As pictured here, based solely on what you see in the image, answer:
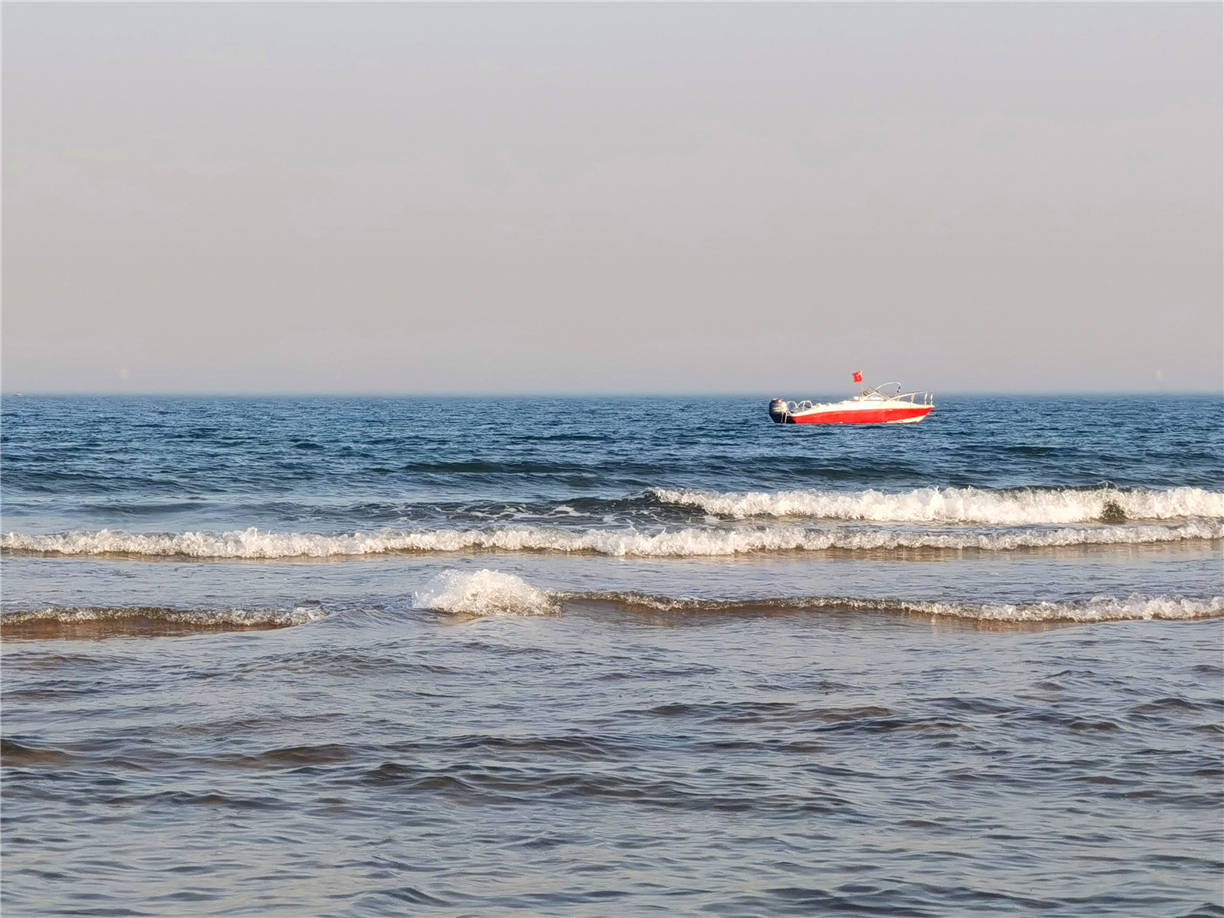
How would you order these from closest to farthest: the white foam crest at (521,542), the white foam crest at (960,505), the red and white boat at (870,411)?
the white foam crest at (521,542)
the white foam crest at (960,505)
the red and white boat at (870,411)

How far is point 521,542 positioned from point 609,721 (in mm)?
10951

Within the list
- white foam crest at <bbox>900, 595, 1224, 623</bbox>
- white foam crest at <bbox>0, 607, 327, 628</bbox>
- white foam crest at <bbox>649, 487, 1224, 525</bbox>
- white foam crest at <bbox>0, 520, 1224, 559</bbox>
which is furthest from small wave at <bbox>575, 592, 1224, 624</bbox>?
white foam crest at <bbox>649, 487, 1224, 525</bbox>

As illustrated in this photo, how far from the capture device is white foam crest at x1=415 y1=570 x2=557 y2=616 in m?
13.2

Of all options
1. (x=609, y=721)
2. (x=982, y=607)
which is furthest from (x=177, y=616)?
(x=982, y=607)

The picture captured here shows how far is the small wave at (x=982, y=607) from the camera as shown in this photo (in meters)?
13.1

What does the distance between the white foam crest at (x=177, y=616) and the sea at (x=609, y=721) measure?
0.14ft

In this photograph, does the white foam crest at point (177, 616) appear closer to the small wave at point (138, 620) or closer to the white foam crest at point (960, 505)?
the small wave at point (138, 620)

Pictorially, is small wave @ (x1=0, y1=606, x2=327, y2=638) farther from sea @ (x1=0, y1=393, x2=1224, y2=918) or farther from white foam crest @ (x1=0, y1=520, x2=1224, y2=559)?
white foam crest @ (x1=0, y1=520, x2=1224, y2=559)

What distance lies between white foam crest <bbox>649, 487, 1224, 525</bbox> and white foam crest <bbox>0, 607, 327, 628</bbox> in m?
13.6

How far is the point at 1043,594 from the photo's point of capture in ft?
48.3

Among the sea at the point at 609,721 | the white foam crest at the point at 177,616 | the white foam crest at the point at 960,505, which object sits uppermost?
the white foam crest at the point at 960,505

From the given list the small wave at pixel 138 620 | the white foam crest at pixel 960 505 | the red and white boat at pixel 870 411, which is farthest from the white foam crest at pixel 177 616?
the red and white boat at pixel 870 411

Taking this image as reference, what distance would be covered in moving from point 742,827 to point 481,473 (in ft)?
85.1

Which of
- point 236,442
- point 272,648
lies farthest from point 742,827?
point 236,442
